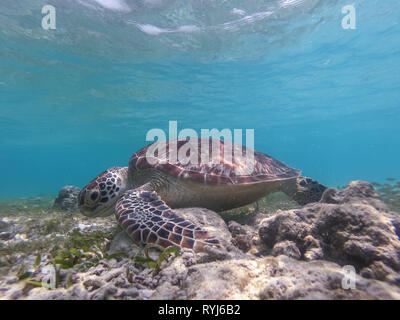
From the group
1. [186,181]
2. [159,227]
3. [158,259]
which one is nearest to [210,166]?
[186,181]

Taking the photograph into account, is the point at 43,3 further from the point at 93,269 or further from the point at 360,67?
the point at 360,67

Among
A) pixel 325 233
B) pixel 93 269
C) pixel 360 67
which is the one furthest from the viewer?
pixel 360 67

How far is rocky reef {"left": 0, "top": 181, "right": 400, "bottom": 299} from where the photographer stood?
1296 millimetres

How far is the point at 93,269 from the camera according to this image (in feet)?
5.88

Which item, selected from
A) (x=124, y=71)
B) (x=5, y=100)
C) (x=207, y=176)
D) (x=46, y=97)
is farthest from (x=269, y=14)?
(x=5, y=100)

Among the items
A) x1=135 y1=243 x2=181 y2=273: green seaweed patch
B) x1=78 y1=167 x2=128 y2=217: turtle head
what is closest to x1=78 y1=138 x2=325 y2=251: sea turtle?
x1=78 y1=167 x2=128 y2=217: turtle head

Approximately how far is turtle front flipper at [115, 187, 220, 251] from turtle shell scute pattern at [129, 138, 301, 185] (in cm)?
98

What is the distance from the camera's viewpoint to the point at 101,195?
392 cm

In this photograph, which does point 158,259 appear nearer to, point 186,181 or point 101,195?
point 186,181

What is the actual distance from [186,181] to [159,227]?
148cm

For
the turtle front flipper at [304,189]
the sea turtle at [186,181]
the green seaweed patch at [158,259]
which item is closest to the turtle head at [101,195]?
the sea turtle at [186,181]

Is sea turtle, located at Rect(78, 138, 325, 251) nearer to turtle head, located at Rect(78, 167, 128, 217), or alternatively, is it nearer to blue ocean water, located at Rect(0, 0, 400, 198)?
turtle head, located at Rect(78, 167, 128, 217)
